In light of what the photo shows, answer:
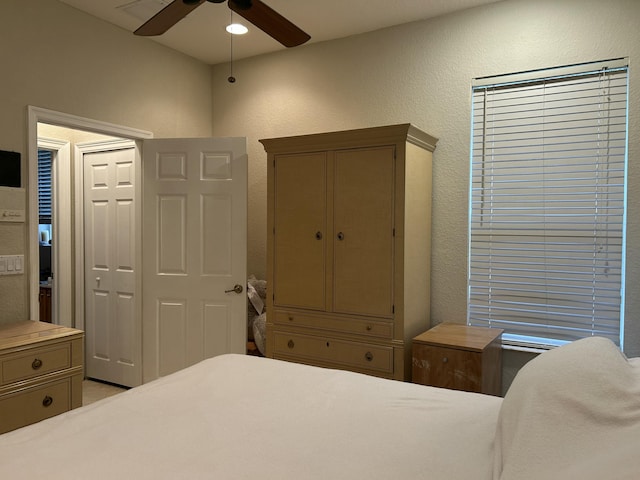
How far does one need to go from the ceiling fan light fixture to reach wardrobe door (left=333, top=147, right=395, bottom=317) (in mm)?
1283

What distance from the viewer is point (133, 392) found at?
1.78 meters

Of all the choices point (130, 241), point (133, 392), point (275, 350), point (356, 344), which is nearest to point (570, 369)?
point (133, 392)

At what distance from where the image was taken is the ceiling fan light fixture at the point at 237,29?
136 inches

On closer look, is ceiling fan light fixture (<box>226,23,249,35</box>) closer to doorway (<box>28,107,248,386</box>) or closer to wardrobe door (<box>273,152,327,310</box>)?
doorway (<box>28,107,248,386</box>)

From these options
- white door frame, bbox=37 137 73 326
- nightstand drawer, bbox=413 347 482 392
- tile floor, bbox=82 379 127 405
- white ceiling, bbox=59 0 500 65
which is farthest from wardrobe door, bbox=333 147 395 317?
white door frame, bbox=37 137 73 326

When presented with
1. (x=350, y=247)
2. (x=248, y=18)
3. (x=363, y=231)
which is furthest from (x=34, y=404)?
(x=248, y=18)

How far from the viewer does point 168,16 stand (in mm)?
2033

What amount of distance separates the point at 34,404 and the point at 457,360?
234cm

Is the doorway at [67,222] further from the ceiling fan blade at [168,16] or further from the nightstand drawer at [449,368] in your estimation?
the nightstand drawer at [449,368]

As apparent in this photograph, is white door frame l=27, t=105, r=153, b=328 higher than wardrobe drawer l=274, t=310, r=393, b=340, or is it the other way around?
white door frame l=27, t=105, r=153, b=328

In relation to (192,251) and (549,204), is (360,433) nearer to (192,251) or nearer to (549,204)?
(549,204)

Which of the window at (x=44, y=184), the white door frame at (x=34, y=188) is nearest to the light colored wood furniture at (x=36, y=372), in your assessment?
the white door frame at (x=34, y=188)

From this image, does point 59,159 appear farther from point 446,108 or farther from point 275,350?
point 446,108

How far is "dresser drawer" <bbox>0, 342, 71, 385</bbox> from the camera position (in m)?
2.45
